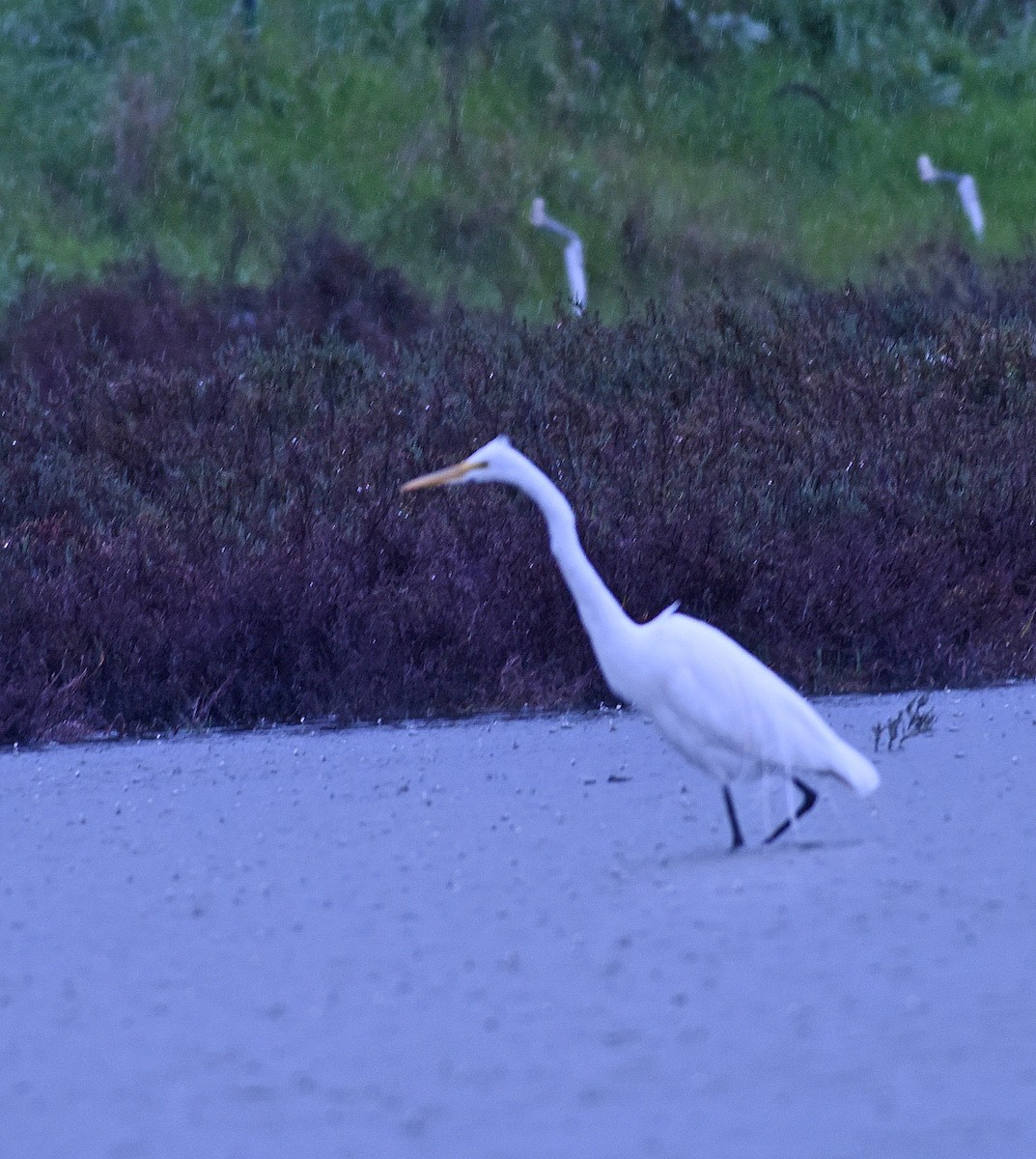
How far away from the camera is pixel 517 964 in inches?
158

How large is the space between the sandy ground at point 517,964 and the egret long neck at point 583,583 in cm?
46

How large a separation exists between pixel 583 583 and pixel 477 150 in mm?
22461

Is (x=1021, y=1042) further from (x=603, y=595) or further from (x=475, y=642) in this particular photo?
(x=475, y=642)

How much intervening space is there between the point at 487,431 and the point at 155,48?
2040cm

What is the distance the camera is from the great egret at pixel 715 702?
503 centimetres

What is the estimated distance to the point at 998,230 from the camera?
26344 mm

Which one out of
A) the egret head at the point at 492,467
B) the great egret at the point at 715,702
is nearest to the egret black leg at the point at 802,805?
the great egret at the point at 715,702

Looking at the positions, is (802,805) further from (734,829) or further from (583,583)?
(583,583)

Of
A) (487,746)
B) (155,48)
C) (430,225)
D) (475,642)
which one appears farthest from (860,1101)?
(155,48)

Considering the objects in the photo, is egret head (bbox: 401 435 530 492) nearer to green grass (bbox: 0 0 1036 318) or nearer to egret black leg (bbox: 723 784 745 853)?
egret black leg (bbox: 723 784 745 853)

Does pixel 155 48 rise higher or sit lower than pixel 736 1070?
lower

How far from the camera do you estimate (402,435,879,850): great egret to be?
5031mm

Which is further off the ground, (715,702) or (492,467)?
(492,467)

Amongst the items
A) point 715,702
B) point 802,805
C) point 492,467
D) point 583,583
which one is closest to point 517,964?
point 715,702
